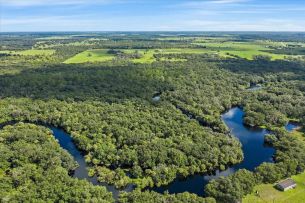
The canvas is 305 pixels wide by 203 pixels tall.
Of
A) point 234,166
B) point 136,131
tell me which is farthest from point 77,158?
point 234,166

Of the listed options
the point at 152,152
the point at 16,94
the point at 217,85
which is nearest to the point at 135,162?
the point at 152,152

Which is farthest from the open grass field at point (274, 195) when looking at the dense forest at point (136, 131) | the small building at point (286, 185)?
the dense forest at point (136, 131)

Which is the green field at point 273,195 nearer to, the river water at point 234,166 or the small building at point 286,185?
the small building at point 286,185

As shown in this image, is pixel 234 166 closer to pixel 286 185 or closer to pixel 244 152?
pixel 244 152

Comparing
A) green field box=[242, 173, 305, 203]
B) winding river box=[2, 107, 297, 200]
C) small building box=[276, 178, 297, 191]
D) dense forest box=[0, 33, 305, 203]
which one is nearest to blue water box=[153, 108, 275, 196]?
winding river box=[2, 107, 297, 200]

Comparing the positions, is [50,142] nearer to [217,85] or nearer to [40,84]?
[40,84]

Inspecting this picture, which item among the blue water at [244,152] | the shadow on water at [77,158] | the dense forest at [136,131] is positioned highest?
the dense forest at [136,131]
